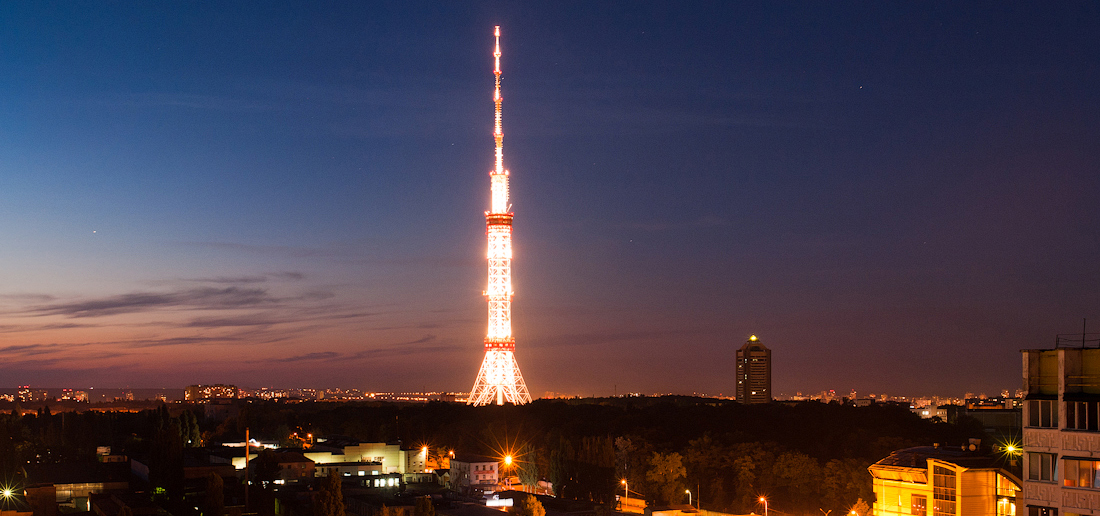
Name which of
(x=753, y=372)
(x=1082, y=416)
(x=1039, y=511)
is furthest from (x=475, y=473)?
(x=753, y=372)

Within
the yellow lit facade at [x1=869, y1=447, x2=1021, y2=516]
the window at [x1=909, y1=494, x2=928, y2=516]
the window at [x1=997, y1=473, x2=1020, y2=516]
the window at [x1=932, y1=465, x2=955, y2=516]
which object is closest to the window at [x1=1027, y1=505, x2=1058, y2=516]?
the yellow lit facade at [x1=869, y1=447, x2=1021, y2=516]

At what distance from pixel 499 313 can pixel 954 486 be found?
7620 centimetres

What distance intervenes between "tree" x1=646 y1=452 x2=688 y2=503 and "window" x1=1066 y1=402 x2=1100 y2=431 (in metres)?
42.5

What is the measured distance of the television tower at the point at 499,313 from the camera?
103 metres

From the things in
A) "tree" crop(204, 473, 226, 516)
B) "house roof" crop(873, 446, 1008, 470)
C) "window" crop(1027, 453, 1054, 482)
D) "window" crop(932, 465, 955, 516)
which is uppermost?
"window" crop(1027, 453, 1054, 482)

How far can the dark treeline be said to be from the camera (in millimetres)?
56000

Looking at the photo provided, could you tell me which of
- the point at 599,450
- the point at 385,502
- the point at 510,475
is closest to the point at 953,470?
the point at 385,502

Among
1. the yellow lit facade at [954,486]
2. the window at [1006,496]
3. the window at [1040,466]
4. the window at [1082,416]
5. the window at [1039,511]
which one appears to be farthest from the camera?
the yellow lit facade at [954,486]

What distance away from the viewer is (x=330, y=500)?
42.4 meters

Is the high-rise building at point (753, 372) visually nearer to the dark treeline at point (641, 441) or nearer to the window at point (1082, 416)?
the dark treeline at point (641, 441)

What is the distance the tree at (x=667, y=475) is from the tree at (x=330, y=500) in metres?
23.5

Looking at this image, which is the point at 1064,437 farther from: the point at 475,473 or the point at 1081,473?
the point at 475,473

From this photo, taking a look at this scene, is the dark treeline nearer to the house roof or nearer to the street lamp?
the street lamp

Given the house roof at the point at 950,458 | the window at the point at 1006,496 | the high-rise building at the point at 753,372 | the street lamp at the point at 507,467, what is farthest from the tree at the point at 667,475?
the high-rise building at the point at 753,372
